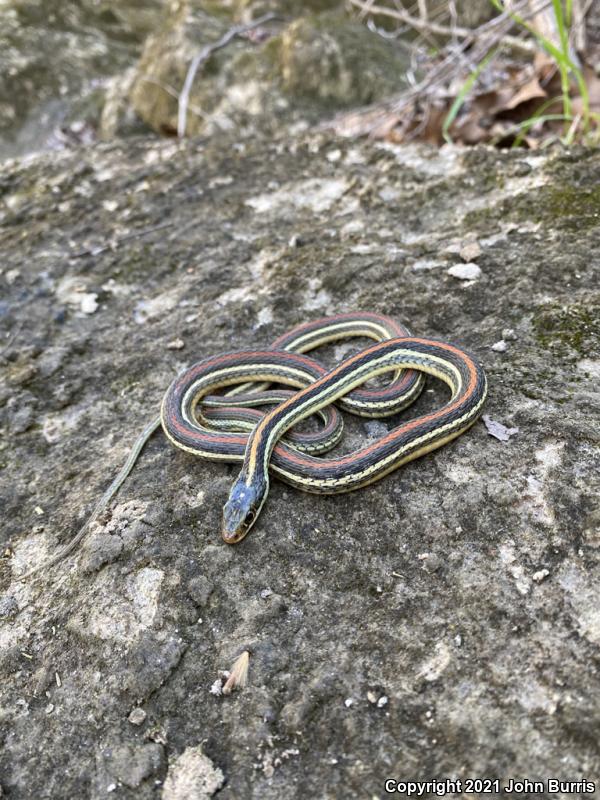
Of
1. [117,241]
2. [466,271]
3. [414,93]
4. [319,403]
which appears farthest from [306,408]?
[414,93]

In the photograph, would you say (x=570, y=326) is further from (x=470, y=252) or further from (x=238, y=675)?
(x=238, y=675)

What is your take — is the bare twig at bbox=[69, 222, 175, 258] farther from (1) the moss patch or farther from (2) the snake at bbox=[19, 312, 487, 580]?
(1) the moss patch

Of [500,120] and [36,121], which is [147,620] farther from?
[36,121]

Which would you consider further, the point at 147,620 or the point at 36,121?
the point at 36,121

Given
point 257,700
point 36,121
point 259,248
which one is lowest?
point 257,700

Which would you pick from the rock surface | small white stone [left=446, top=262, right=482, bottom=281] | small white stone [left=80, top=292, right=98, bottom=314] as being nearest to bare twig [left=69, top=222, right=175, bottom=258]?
the rock surface

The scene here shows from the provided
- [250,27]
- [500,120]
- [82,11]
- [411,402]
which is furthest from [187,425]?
[82,11]

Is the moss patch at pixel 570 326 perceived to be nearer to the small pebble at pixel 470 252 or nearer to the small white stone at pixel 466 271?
the small white stone at pixel 466 271
